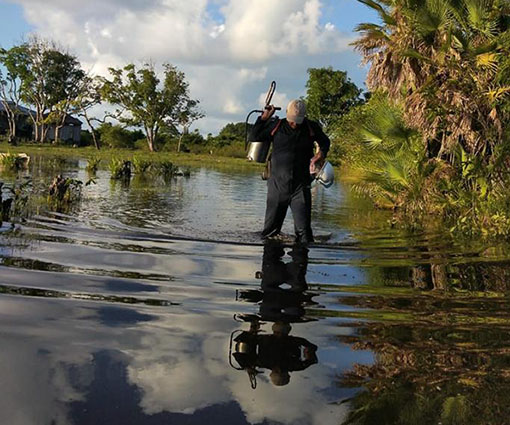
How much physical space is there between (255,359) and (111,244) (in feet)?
14.6

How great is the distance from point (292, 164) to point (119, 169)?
15.6 meters

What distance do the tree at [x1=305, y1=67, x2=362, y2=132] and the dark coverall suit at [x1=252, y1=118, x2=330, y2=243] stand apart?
5018 cm

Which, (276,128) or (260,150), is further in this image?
(260,150)

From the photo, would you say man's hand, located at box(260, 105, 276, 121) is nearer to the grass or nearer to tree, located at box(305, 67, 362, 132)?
the grass

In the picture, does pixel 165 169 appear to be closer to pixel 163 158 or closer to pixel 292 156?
pixel 163 158

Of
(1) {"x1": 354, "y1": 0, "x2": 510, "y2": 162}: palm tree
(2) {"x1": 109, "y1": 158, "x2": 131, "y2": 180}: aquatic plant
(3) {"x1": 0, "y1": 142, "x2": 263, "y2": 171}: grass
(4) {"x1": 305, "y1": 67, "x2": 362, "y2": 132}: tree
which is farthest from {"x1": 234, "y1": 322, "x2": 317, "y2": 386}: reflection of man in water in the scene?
(4) {"x1": 305, "y1": 67, "x2": 362, "y2": 132}: tree

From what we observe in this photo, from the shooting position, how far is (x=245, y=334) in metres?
3.60

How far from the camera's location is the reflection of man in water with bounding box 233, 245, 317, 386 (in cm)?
310

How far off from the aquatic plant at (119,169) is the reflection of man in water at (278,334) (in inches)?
650

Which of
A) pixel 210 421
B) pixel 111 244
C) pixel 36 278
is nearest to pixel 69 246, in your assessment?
pixel 111 244

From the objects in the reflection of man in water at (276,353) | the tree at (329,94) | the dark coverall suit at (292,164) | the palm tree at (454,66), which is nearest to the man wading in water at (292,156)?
the dark coverall suit at (292,164)

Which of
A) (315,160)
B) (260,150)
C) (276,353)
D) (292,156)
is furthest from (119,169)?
(276,353)

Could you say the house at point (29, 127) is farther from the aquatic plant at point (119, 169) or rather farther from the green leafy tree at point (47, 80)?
the aquatic plant at point (119, 169)

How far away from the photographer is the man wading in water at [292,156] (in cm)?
721
